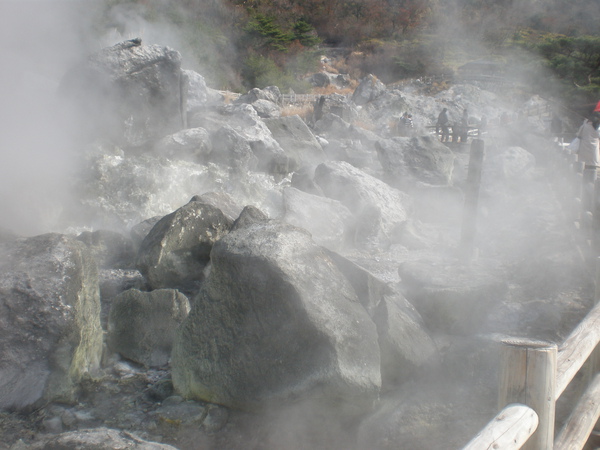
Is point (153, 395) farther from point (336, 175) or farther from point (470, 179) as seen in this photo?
point (336, 175)

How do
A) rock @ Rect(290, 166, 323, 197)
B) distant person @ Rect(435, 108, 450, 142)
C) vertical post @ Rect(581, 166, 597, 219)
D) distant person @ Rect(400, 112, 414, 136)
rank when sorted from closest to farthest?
vertical post @ Rect(581, 166, 597, 219) → rock @ Rect(290, 166, 323, 197) → distant person @ Rect(435, 108, 450, 142) → distant person @ Rect(400, 112, 414, 136)

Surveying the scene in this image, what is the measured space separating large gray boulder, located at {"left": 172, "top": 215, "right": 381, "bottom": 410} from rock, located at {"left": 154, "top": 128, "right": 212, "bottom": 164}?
435cm

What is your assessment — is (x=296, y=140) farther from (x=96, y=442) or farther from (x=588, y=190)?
(x=96, y=442)

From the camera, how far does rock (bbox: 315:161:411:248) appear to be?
19.4 feet

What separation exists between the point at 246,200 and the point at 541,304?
3.70 m

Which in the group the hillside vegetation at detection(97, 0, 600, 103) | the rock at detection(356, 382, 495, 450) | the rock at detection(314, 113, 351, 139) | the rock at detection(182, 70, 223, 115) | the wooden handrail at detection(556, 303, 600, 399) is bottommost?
the rock at detection(356, 382, 495, 450)

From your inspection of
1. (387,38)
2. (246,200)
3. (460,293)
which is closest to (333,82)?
(387,38)

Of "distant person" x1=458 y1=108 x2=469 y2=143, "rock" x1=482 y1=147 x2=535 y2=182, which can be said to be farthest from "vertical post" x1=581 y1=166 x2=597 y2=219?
"distant person" x1=458 y1=108 x2=469 y2=143

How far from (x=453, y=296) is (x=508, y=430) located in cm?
212

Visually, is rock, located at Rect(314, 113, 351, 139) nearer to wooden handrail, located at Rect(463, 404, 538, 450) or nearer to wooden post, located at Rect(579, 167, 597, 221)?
wooden post, located at Rect(579, 167, 597, 221)

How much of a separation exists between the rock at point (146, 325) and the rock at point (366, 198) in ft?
9.92

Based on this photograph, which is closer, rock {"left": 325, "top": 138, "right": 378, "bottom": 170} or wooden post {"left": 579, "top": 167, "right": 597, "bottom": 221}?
wooden post {"left": 579, "top": 167, "right": 597, "bottom": 221}

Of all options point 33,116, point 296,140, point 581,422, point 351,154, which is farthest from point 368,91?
point 581,422

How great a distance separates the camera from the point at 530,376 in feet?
4.72
